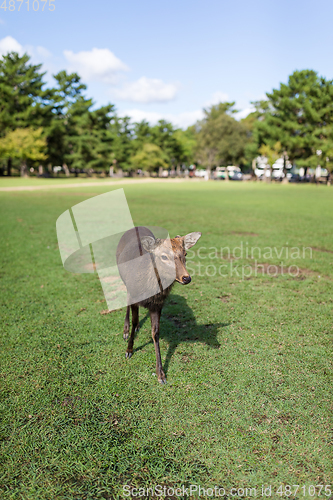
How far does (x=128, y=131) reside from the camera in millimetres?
87500

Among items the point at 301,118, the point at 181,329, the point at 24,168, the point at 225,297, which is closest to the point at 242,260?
the point at 225,297

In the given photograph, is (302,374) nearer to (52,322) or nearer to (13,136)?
(52,322)

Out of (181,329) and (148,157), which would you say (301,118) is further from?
(181,329)

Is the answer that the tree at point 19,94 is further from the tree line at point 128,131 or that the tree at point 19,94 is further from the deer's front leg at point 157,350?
the deer's front leg at point 157,350

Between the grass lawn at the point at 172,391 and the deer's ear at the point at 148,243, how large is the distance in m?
1.60

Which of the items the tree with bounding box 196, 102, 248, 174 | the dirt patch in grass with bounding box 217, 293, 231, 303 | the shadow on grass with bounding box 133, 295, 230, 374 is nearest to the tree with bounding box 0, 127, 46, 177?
the tree with bounding box 196, 102, 248, 174

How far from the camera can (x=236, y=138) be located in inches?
2825

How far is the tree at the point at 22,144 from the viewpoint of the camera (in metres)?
53.9

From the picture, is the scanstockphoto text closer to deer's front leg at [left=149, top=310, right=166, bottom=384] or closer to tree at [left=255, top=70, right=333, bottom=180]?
deer's front leg at [left=149, top=310, right=166, bottom=384]

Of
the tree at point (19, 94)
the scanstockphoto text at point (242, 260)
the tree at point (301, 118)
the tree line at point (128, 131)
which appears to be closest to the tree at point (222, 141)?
the tree line at point (128, 131)

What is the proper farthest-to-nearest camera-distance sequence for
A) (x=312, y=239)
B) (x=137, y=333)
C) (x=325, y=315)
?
(x=312, y=239) < (x=325, y=315) < (x=137, y=333)

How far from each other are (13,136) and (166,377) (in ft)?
197

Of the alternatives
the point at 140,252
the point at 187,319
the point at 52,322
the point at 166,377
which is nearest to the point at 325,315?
the point at 187,319

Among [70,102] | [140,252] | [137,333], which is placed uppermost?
[70,102]
